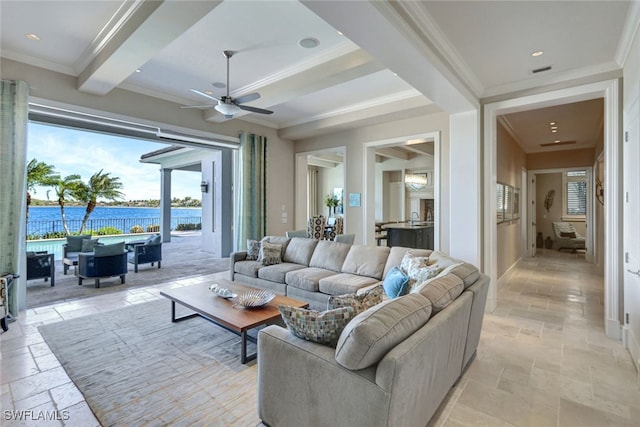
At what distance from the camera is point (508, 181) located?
633 cm

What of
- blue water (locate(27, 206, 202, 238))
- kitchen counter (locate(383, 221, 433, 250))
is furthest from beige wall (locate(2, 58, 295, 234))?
blue water (locate(27, 206, 202, 238))

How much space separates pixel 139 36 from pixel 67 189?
8.02 meters

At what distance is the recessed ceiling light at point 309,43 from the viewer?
3445mm

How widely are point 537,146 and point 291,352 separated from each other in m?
8.83

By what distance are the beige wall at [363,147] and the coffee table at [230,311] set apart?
10.7 feet

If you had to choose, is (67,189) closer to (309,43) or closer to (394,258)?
(309,43)

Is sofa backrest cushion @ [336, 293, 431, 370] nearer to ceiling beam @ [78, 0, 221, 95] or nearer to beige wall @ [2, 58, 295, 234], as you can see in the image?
ceiling beam @ [78, 0, 221, 95]

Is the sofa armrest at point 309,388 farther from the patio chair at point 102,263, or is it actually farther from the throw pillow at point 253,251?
the patio chair at point 102,263

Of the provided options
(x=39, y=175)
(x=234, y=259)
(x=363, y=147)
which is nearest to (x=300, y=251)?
(x=234, y=259)

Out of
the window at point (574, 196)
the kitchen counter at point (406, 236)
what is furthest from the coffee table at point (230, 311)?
the window at point (574, 196)

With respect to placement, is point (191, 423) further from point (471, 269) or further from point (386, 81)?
point (386, 81)

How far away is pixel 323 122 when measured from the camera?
249 inches

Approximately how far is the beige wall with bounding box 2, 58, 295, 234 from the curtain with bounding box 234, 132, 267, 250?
0.21 meters

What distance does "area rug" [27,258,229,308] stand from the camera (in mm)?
4676
